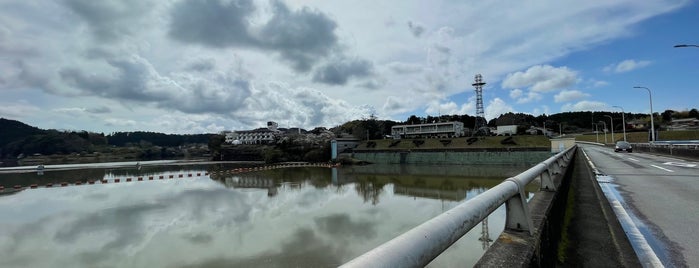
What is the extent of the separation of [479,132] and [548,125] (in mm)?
40260

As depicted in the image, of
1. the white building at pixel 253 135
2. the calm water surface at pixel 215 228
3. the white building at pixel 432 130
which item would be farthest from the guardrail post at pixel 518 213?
the white building at pixel 253 135

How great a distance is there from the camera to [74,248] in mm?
13070

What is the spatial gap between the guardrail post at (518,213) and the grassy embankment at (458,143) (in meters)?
56.5

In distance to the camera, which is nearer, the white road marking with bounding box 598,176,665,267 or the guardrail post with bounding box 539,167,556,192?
the white road marking with bounding box 598,176,665,267

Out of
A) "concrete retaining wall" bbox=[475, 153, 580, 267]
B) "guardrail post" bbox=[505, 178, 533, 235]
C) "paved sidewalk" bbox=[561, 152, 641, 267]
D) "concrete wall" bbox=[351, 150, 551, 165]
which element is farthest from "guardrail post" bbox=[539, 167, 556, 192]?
"concrete wall" bbox=[351, 150, 551, 165]

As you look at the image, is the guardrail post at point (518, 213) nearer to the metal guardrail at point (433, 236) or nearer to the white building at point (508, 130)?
the metal guardrail at point (433, 236)

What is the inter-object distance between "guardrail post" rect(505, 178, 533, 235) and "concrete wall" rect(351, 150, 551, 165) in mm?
51300

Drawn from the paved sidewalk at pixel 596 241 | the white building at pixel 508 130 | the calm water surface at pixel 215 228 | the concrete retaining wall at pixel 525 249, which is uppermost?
the white building at pixel 508 130

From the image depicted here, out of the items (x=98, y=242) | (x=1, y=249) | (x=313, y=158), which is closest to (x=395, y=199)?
(x=98, y=242)

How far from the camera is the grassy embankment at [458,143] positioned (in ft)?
183

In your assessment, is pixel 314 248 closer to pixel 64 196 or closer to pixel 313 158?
pixel 64 196

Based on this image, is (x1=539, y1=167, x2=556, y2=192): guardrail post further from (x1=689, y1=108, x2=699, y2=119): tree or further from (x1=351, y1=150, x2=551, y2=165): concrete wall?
(x1=689, y1=108, x2=699, y2=119): tree

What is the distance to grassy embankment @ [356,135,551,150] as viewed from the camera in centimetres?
5578

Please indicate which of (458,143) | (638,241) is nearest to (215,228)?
(638,241)
